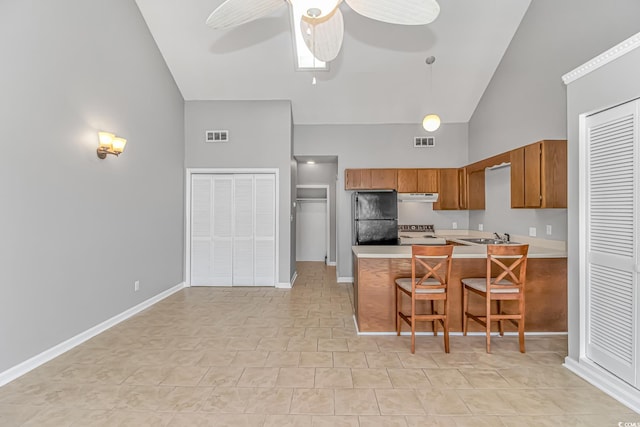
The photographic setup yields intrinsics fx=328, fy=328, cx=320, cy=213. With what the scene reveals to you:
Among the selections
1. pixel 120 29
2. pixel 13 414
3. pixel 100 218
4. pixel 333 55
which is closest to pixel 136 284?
pixel 100 218

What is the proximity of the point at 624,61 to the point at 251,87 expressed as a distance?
15.5 ft

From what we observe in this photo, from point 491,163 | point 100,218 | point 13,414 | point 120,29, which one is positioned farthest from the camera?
point 491,163

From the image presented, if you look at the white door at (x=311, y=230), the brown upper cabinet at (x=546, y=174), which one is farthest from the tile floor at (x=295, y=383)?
the white door at (x=311, y=230)

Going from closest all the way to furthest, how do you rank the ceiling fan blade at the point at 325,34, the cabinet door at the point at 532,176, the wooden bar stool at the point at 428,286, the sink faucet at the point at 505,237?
the ceiling fan blade at the point at 325,34 → the wooden bar stool at the point at 428,286 → the cabinet door at the point at 532,176 → the sink faucet at the point at 505,237

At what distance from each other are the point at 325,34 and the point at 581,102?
211cm

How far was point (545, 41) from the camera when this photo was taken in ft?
13.3

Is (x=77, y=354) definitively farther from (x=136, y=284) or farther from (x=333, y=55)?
(x=333, y=55)

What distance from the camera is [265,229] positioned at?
5.87 m

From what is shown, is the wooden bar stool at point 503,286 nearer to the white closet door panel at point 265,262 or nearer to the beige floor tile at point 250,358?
the beige floor tile at point 250,358

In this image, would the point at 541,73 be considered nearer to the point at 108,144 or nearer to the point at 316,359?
the point at 316,359

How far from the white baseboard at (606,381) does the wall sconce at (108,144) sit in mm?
4966

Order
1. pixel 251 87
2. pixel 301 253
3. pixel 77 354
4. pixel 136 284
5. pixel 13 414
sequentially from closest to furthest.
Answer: pixel 13 414, pixel 77 354, pixel 136 284, pixel 251 87, pixel 301 253

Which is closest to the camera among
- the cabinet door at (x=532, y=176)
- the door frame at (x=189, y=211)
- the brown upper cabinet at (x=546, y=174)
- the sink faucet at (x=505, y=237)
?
the brown upper cabinet at (x=546, y=174)

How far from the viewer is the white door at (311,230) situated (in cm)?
869
